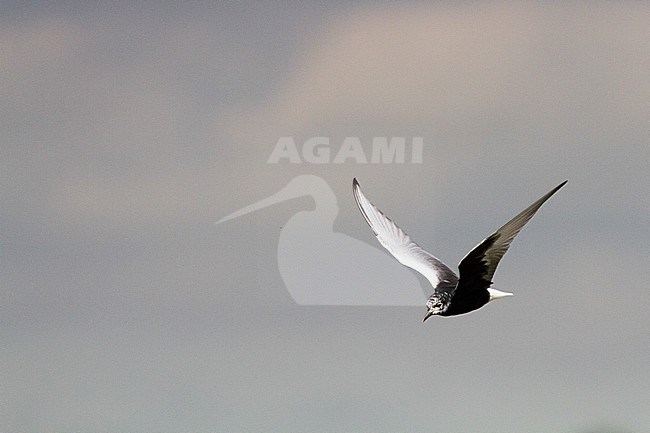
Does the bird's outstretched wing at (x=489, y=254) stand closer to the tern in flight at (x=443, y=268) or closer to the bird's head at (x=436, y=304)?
the tern in flight at (x=443, y=268)

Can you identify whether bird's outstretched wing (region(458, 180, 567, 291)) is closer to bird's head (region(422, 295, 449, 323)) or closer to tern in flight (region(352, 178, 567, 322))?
tern in flight (region(352, 178, 567, 322))

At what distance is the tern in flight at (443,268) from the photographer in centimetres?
208

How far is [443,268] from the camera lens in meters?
2.44

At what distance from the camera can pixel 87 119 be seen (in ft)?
9.32

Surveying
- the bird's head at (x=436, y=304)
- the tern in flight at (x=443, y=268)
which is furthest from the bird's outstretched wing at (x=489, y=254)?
the bird's head at (x=436, y=304)

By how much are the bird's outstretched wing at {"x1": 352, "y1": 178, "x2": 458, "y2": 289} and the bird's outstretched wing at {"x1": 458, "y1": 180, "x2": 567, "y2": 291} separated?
150mm

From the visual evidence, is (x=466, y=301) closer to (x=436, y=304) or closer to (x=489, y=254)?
(x=436, y=304)

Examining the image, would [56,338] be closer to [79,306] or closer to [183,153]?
[79,306]

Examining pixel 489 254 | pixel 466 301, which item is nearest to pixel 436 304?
pixel 466 301

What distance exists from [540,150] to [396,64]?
464 mm

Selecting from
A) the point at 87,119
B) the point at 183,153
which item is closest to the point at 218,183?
the point at 183,153

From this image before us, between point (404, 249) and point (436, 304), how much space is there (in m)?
0.17

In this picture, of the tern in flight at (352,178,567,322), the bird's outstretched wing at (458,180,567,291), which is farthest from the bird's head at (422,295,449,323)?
the bird's outstretched wing at (458,180,567,291)

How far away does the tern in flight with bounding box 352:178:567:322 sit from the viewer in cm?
208
